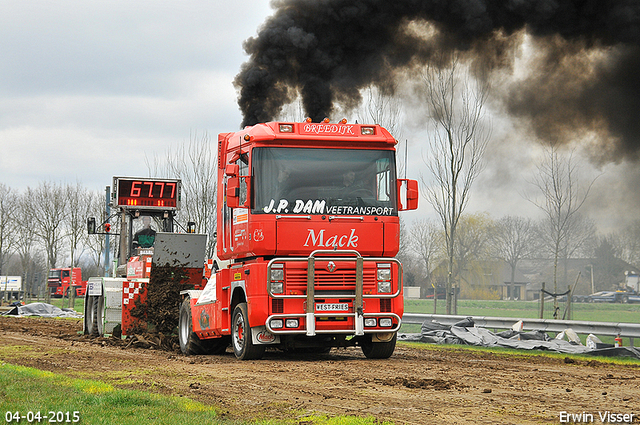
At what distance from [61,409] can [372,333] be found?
6185 mm

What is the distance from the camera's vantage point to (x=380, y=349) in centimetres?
1236

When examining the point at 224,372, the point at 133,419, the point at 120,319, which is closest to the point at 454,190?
the point at 120,319

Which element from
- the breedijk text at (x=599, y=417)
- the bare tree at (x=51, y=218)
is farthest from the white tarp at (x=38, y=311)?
the breedijk text at (x=599, y=417)

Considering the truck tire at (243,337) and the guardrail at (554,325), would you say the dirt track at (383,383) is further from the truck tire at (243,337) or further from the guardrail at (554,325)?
the guardrail at (554,325)

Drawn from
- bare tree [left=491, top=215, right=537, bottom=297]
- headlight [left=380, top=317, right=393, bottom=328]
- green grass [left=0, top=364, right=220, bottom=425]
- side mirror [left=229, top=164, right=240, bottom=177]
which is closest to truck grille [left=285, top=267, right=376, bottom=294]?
headlight [left=380, top=317, right=393, bottom=328]

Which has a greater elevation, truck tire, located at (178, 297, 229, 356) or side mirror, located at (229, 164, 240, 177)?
side mirror, located at (229, 164, 240, 177)

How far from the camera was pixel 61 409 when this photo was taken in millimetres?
6578

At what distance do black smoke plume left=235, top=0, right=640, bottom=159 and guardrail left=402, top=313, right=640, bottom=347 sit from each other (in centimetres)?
368

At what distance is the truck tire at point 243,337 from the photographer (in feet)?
38.4

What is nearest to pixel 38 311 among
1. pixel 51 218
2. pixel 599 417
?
pixel 51 218

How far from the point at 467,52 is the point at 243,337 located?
8.12 meters

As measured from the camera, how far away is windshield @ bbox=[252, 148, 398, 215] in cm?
1147

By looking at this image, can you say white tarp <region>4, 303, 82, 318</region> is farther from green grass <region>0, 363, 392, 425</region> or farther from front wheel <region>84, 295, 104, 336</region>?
green grass <region>0, 363, 392, 425</region>

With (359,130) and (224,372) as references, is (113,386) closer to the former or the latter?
(224,372)
